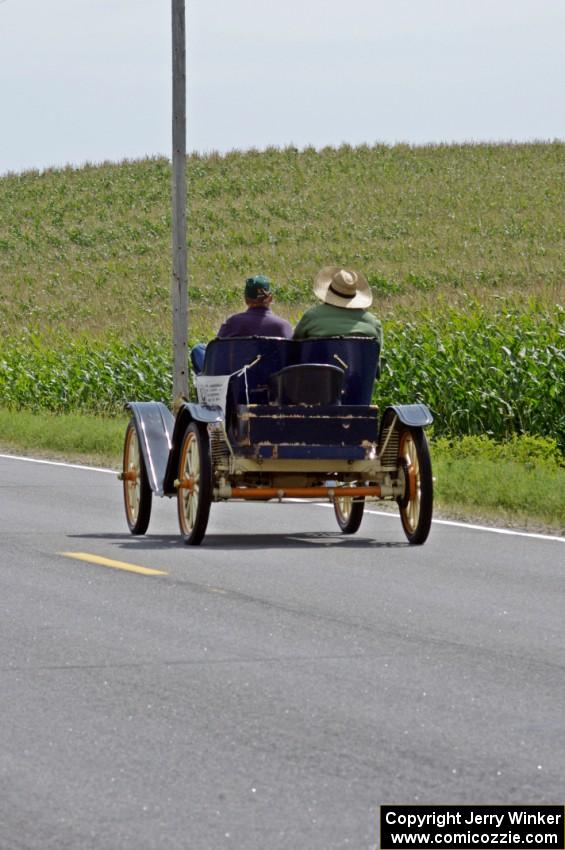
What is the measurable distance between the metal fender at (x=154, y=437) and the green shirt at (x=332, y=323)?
1304 millimetres

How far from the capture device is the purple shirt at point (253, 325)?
13.8 metres

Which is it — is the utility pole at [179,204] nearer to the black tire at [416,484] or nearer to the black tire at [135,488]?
the black tire at [135,488]

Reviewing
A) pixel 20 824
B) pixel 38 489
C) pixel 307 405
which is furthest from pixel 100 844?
pixel 38 489

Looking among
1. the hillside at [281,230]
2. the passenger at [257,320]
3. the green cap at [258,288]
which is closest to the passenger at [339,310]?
the passenger at [257,320]

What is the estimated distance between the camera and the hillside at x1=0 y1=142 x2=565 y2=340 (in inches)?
2203

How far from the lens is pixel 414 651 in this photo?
8734 mm

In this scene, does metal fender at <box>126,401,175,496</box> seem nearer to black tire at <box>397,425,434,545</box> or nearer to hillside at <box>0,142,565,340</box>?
black tire at <box>397,425,434,545</box>

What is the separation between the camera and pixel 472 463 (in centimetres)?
1905

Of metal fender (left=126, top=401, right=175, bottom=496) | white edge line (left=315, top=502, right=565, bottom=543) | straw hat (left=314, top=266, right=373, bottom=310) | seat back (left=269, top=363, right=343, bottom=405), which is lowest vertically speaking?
white edge line (left=315, top=502, right=565, bottom=543)

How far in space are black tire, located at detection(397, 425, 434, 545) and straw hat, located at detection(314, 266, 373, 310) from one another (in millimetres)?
1129

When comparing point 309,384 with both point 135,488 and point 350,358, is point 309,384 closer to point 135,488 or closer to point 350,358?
point 350,358

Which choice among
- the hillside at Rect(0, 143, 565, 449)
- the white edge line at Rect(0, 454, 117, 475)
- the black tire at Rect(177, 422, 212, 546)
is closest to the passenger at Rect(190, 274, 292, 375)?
the black tire at Rect(177, 422, 212, 546)

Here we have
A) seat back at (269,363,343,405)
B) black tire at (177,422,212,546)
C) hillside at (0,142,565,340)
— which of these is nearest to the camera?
black tire at (177,422,212,546)

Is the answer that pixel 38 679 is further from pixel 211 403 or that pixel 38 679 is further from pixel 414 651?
pixel 211 403
